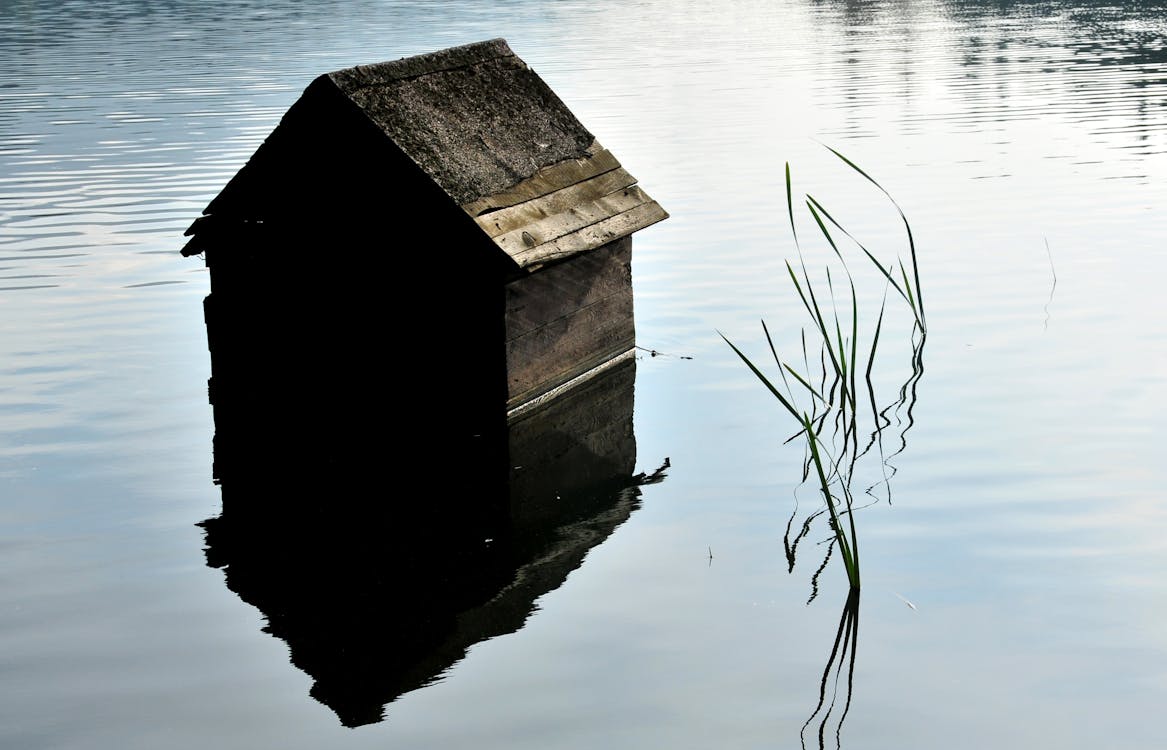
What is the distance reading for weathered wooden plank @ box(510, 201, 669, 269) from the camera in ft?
26.2

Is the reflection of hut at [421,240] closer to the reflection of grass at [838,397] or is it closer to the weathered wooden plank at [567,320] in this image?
the weathered wooden plank at [567,320]

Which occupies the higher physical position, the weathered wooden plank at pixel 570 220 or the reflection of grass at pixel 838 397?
the weathered wooden plank at pixel 570 220

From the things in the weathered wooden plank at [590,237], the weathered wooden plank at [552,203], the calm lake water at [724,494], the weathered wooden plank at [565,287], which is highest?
the weathered wooden plank at [552,203]

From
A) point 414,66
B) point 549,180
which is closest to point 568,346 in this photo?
point 549,180

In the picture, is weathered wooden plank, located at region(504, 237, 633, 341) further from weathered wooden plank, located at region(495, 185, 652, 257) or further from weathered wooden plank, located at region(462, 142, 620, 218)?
weathered wooden plank, located at region(462, 142, 620, 218)

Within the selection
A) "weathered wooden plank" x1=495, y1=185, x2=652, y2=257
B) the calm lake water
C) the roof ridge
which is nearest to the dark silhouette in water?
the calm lake water

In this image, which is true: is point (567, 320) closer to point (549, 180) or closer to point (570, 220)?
point (570, 220)

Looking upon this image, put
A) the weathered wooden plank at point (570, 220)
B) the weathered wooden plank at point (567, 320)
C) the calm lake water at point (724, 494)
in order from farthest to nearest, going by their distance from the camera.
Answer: the weathered wooden plank at point (567, 320) → the weathered wooden plank at point (570, 220) → the calm lake water at point (724, 494)

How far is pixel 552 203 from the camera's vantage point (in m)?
8.58

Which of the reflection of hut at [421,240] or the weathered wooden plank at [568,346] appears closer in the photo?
the reflection of hut at [421,240]

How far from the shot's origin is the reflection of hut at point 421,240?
8.07m

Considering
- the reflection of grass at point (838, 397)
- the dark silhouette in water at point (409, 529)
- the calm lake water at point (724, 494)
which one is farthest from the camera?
the reflection of grass at point (838, 397)

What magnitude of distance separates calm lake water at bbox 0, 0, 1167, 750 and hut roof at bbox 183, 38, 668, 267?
73 cm

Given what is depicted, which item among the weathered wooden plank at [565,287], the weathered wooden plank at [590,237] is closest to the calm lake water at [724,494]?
the weathered wooden plank at [565,287]
